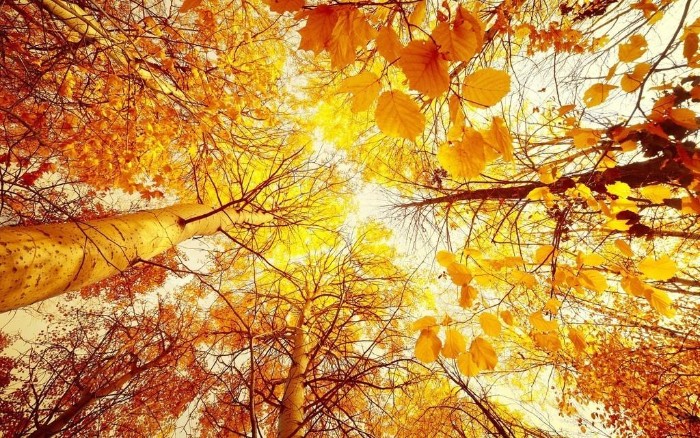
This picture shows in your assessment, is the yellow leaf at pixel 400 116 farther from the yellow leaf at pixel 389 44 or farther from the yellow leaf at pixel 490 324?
the yellow leaf at pixel 490 324

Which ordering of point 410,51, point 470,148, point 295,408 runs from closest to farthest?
point 410,51, point 470,148, point 295,408

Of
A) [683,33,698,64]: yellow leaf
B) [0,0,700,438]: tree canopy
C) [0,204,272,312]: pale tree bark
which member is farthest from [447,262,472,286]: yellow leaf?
[0,204,272,312]: pale tree bark

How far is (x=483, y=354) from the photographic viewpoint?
134 centimetres

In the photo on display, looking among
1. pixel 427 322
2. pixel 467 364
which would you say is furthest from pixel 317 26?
pixel 467 364

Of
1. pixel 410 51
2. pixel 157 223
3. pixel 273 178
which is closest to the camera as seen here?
pixel 410 51

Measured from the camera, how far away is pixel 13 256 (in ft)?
3.40

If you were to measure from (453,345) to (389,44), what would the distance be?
1391 mm

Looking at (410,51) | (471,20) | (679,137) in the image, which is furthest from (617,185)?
(410,51)

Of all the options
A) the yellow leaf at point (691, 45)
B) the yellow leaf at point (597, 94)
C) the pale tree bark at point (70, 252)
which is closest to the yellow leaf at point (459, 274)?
the yellow leaf at point (597, 94)

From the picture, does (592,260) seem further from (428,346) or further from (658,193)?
(428,346)

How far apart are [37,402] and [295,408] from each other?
2.89m

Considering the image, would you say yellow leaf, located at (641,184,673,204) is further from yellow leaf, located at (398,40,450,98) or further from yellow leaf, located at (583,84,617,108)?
yellow leaf, located at (398,40,450,98)

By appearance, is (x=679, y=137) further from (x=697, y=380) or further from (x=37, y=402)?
(x=37, y=402)

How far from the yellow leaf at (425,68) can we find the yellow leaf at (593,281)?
178 cm
